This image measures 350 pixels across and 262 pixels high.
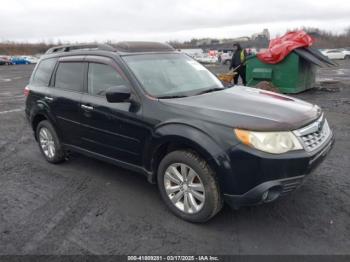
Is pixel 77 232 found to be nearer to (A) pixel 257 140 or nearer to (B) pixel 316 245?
(A) pixel 257 140

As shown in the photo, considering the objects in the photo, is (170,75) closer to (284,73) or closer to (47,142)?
(47,142)

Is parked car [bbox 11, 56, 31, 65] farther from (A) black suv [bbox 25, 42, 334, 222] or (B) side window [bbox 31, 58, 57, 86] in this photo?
(A) black suv [bbox 25, 42, 334, 222]

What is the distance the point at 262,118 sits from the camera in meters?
3.19

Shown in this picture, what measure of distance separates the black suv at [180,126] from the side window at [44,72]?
6 centimetres

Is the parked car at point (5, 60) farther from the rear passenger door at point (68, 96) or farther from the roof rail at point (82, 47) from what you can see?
the rear passenger door at point (68, 96)

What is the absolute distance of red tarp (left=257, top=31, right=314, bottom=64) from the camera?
11.4 meters

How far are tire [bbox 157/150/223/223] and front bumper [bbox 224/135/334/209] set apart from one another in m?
0.22

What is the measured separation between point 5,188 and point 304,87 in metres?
10.5

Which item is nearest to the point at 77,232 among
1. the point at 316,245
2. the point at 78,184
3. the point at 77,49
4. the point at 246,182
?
the point at 78,184

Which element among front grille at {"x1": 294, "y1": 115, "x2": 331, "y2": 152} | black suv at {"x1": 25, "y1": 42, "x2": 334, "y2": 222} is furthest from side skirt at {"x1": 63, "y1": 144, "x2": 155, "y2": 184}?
front grille at {"x1": 294, "y1": 115, "x2": 331, "y2": 152}

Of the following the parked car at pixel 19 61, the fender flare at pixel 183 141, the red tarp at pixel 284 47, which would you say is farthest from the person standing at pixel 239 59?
the parked car at pixel 19 61

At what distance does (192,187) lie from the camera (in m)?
3.50

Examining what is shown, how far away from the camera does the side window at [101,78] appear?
4.16m

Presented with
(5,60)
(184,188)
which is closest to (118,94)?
(184,188)
